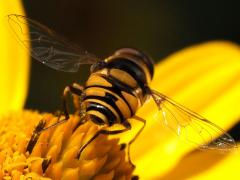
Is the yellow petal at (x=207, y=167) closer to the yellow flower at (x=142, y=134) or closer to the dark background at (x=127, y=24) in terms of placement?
the yellow flower at (x=142, y=134)

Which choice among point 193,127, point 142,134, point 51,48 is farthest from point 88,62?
point 142,134

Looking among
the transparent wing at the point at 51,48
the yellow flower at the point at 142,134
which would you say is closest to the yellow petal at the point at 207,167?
the yellow flower at the point at 142,134

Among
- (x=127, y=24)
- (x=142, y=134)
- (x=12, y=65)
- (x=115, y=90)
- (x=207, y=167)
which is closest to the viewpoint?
(x=115, y=90)

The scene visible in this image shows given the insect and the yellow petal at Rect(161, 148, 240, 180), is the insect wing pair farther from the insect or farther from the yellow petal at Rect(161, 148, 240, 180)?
the yellow petal at Rect(161, 148, 240, 180)

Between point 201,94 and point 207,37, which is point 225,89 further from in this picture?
point 207,37

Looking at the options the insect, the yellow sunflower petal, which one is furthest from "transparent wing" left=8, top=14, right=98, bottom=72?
the yellow sunflower petal

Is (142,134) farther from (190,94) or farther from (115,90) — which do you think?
(115,90)
